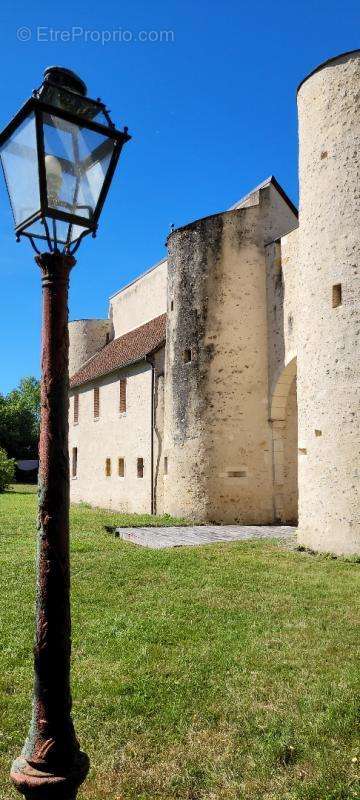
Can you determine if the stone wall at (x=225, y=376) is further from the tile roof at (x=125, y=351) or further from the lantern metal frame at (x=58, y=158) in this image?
the lantern metal frame at (x=58, y=158)

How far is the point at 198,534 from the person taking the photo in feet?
45.0

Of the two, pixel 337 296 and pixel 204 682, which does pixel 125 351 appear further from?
pixel 204 682

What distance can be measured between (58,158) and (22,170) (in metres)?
0.18

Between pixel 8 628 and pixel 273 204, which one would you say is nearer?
pixel 8 628

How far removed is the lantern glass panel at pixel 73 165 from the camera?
2.68 m

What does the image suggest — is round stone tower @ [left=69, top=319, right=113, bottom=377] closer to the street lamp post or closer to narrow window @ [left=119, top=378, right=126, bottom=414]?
narrow window @ [left=119, top=378, right=126, bottom=414]

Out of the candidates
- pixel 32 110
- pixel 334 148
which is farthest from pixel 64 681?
pixel 334 148

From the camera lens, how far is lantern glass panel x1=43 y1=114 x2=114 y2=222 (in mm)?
2676

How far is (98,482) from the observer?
2397 cm

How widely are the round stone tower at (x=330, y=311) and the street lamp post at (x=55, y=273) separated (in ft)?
26.9

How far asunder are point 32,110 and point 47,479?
5.17 ft

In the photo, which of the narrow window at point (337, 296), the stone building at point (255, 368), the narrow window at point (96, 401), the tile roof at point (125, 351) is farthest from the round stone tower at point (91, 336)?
the narrow window at point (337, 296)

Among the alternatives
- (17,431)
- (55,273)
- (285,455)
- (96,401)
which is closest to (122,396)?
(96,401)

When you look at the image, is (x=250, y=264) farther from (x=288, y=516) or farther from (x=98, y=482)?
(x=98, y=482)
